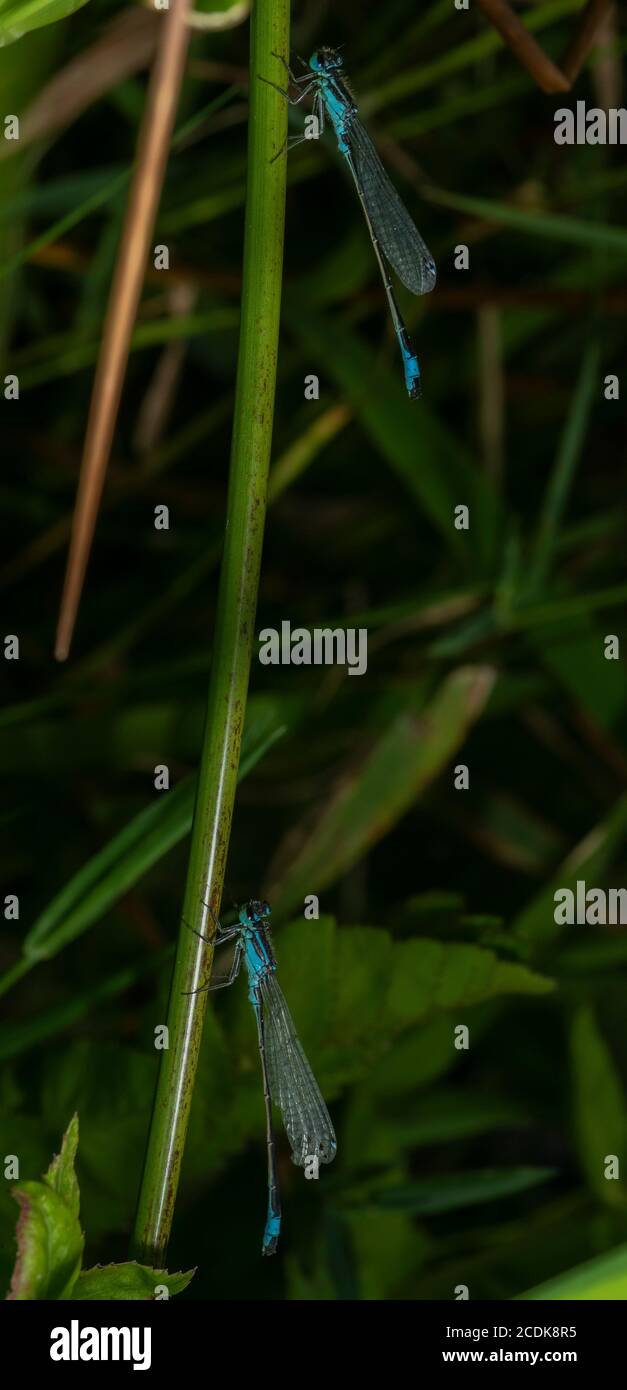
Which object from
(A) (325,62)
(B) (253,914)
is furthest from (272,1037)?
(A) (325,62)

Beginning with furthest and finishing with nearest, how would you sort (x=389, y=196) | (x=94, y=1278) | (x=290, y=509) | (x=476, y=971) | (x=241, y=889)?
(x=290, y=509) < (x=241, y=889) < (x=389, y=196) < (x=476, y=971) < (x=94, y=1278)

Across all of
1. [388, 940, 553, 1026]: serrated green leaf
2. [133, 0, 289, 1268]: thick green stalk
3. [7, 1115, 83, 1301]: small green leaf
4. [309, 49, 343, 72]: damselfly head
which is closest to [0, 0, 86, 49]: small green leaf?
[133, 0, 289, 1268]: thick green stalk

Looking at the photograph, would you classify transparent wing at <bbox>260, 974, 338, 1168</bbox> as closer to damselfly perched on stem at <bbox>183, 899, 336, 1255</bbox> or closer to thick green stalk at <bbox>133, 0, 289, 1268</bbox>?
damselfly perched on stem at <bbox>183, 899, 336, 1255</bbox>

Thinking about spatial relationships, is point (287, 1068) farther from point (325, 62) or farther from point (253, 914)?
point (325, 62)

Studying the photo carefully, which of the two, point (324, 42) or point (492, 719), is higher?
point (324, 42)

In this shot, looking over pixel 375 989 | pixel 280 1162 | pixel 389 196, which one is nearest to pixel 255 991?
pixel 375 989

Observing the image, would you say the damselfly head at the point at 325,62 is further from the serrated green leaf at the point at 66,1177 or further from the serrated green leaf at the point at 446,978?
the serrated green leaf at the point at 66,1177
